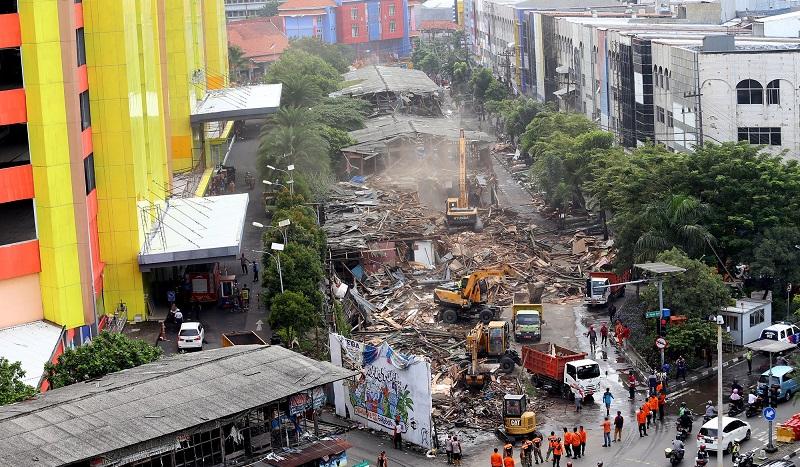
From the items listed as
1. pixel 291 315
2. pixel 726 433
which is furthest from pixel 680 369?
pixel 291 315

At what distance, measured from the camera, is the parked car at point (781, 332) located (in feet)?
194

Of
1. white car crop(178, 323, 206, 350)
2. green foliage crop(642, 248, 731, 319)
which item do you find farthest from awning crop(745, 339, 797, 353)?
white car crop(178, 323, 206, 350)

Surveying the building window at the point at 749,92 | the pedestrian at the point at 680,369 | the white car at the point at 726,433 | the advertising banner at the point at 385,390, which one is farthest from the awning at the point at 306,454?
the building window at the point at 749,92

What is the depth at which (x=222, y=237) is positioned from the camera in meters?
66.2

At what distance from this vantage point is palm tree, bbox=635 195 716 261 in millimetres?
66062

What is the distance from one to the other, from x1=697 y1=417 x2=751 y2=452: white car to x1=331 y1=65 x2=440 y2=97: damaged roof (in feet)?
312

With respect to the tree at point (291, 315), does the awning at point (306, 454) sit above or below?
below

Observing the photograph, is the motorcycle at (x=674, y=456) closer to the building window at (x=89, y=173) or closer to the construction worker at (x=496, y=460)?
the construction worker at (x=496, y=460)

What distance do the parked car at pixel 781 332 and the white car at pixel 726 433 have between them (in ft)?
35.7

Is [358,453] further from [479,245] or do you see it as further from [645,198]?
[479,245]

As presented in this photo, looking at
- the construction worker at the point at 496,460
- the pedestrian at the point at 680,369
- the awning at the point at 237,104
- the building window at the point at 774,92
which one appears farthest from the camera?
the awning at the point at 237,104

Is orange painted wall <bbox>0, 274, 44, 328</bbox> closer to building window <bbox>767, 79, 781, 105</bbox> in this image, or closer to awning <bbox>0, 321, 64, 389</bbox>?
awning <bbox>0, 321, 64, 389</bbox>

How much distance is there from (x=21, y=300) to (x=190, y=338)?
8.89 metres

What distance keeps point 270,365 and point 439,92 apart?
352 feet
